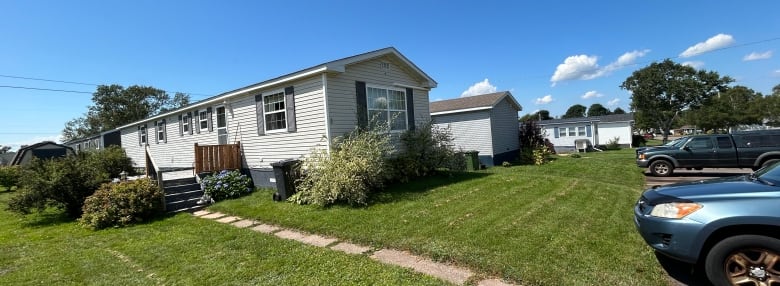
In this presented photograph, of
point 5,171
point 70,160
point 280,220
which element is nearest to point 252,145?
point 70,160

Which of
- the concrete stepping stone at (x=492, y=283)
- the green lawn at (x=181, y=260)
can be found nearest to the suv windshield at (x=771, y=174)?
the concrete stepping stone at (x=492, y=283)

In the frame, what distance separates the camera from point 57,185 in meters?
8.03

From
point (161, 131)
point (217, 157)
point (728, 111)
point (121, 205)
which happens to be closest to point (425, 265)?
point (121, 205)

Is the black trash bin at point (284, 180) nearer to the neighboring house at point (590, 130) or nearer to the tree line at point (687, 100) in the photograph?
the neighboring house at point (590, 130)

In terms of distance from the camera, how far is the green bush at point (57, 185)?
26.0 feet

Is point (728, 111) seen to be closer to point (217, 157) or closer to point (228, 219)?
point (217, 157)

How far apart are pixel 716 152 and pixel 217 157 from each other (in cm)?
1588

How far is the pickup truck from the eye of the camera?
10500 millimetres

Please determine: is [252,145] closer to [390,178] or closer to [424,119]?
[390,178]

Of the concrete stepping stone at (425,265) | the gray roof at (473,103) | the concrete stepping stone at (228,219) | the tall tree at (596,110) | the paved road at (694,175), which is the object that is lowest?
the paved road at (694,175)

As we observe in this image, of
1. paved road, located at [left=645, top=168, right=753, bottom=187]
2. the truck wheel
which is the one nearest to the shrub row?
paved road, located at [left=645, top=168, right=753, bottom=187]

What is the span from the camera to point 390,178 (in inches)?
356

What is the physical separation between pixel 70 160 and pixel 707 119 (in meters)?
52.5

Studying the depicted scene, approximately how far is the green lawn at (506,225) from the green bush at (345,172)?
0.36m
